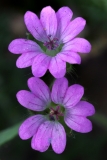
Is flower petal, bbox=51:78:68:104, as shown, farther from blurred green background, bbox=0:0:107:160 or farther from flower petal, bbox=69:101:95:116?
blurred green background, bbox=0:0:107:160

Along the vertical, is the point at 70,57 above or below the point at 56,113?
above

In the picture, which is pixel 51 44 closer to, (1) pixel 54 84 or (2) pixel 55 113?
(1) pixel 54 84

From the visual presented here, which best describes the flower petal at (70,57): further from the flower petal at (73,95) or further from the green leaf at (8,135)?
the green leaf at (8,135)

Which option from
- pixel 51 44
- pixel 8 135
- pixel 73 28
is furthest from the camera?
pixel 8 135

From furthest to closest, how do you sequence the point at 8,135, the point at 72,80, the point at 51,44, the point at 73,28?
the point at 72,80
the point at 8,135
the point at 51,44
the point at 73,28

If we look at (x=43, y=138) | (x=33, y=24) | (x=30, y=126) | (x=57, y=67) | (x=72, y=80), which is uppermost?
(x=33, y=24)

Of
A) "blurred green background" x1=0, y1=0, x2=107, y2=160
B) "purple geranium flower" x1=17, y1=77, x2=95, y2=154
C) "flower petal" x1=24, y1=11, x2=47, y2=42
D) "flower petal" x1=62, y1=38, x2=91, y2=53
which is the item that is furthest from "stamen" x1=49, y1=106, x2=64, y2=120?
"blurred green background" x1=0, y1=0, x2=107, y2=160

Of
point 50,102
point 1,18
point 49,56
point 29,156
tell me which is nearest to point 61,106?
point 50,102

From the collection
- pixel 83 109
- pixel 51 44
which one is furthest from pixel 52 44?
pixel 83 109
